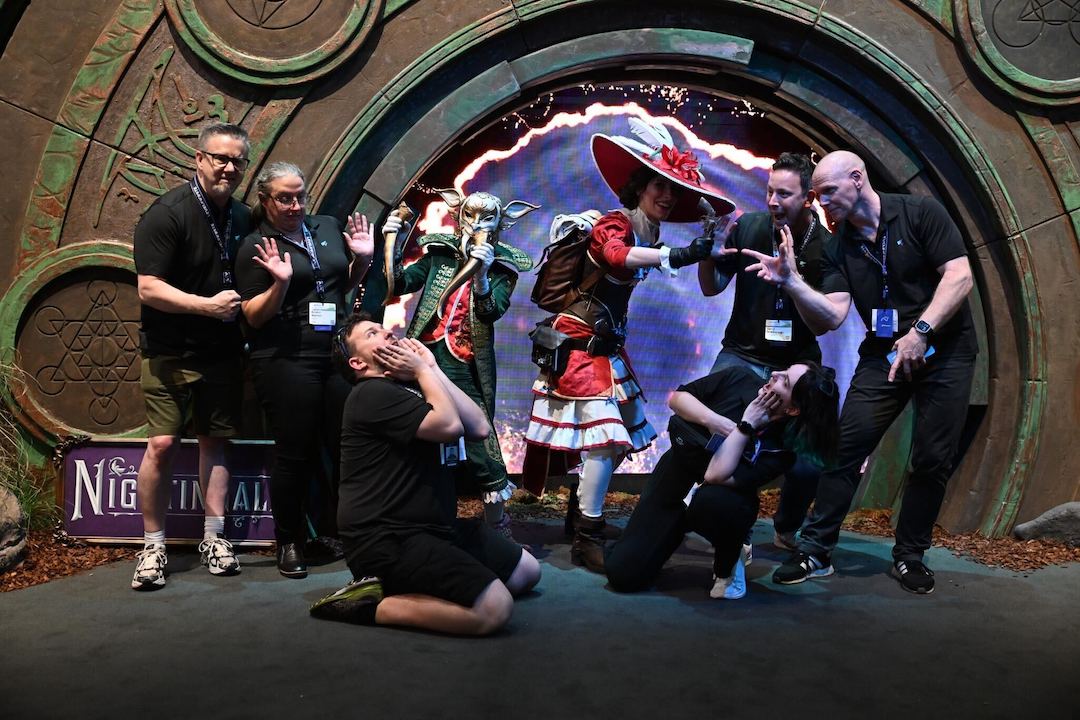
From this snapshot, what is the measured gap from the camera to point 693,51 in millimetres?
5262

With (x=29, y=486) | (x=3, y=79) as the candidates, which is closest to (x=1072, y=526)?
(x=29, y=486)

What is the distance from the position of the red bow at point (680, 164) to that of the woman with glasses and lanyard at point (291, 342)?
149 cm

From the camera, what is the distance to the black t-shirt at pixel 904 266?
4.42 m

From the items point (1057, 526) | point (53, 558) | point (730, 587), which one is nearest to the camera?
point (730, 587)

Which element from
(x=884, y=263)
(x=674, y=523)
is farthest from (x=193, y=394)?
(x=884, y=263)

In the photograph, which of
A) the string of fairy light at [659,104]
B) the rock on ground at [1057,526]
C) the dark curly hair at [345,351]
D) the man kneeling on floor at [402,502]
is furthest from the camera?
the string of fairy light at [659,104]

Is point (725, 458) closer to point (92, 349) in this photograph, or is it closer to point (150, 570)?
point (150, 570)

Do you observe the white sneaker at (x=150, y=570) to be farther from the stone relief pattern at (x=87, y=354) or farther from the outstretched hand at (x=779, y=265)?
the outstretched hand at (x=779, y=265)

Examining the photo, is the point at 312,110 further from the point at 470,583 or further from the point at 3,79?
the point at 470,583

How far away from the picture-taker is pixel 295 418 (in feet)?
14.4

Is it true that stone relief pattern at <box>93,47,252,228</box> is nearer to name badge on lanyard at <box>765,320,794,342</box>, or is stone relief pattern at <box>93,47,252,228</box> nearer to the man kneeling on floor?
the man kneeling on floor

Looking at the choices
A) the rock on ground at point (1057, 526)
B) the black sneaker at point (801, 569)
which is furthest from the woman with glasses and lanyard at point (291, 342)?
the rock on ground at point (1057, 526)

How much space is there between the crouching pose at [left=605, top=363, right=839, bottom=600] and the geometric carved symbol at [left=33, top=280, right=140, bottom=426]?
2.41 m

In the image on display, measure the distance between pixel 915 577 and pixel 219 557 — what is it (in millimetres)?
2828
